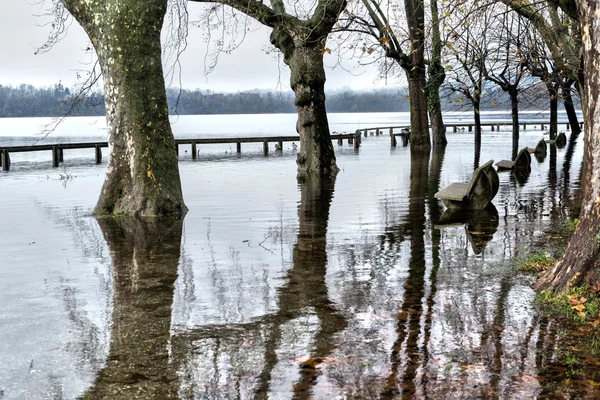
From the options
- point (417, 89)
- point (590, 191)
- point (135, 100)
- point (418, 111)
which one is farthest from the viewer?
point (418, 111)

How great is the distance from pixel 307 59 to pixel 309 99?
1.20 metres

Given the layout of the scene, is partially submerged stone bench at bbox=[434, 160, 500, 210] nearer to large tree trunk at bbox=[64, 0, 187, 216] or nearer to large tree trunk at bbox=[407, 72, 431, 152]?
large tree trunk at bbox=[64, 0, 187, 216]

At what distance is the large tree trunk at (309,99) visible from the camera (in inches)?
823

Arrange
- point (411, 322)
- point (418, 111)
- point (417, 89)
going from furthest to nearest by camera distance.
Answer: point (418, 111), point (417, 89), point (411, 322)

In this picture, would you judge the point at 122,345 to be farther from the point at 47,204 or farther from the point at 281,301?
the point at 47,204

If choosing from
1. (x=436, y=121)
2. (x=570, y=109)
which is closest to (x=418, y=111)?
(x=436, y=121)

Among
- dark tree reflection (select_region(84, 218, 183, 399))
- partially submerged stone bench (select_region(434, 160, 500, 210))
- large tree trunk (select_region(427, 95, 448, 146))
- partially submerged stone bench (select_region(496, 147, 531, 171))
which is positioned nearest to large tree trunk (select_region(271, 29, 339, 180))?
partially submerged stone bench (select_region(496, 147, 531, 171))

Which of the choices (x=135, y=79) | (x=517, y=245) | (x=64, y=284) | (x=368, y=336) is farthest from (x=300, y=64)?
(x=368, y=336)

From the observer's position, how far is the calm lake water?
5035 millimetres

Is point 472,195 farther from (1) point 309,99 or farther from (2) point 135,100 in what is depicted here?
(1) point 309,99

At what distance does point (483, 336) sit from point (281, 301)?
85.3 inches

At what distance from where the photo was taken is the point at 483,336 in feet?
19.5

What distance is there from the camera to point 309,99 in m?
21.4

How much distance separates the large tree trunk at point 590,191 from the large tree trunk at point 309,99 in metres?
13.8
